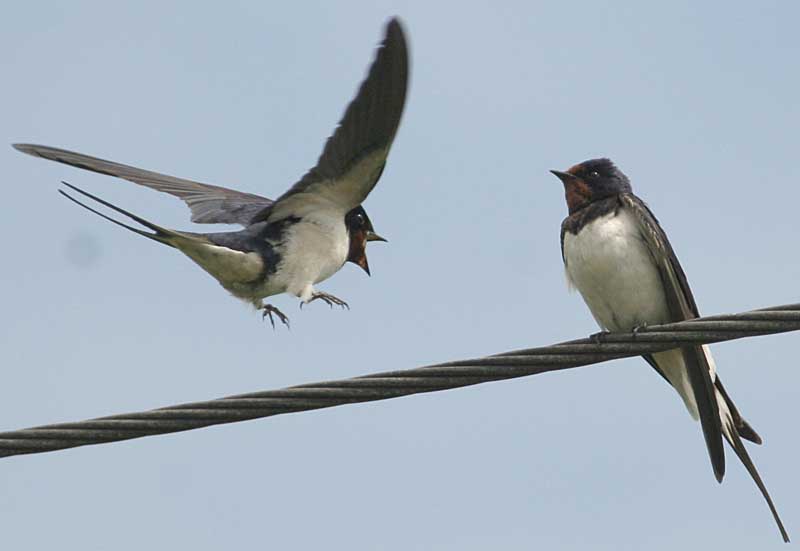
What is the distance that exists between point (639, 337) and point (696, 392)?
1064 mm

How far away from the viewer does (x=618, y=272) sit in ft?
15.1

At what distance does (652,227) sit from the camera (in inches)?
182

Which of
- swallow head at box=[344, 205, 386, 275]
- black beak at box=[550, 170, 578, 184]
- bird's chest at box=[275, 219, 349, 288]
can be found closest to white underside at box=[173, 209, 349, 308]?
bird's chest at box=[275, 219, 349, 288]

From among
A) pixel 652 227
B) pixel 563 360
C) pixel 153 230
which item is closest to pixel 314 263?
pixel 153 230

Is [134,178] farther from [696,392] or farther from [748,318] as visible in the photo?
[748,318]

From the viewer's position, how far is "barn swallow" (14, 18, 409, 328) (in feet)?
16.1

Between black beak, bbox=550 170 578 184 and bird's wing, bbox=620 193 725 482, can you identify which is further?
black beak, bbox=550 170 578 184

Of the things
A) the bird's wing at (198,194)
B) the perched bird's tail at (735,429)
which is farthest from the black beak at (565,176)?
the bird's wing at (198,194)

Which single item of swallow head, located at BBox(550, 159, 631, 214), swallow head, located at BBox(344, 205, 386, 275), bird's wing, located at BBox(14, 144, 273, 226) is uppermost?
bird's wing, located at BBox(14, 144, 273, 226)

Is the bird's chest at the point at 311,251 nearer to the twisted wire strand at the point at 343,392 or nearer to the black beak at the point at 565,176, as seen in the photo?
the black beak at the point at 565,176

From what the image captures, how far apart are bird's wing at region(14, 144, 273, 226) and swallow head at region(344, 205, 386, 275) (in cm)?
40

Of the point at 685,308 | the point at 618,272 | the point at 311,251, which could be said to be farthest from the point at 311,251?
the point at 685,308

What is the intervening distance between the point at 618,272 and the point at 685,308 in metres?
0.26

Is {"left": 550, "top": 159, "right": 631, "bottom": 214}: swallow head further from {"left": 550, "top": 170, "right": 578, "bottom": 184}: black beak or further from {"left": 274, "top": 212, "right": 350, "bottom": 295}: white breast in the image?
{"left": 274, "top": 212, "right": 350, "bottom": 295}: white breast
